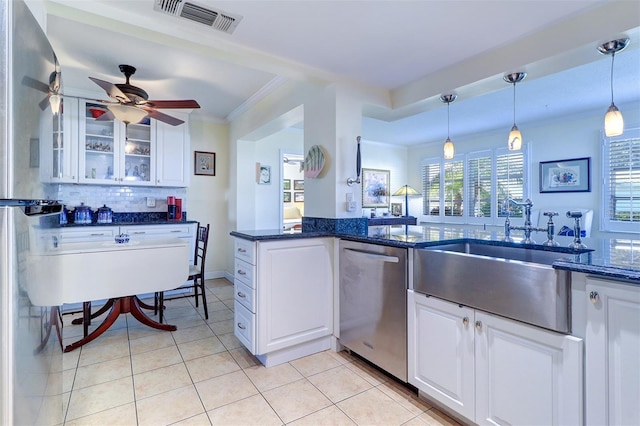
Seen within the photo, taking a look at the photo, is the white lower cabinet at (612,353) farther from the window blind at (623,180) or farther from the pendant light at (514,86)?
the window blind at (623,180)

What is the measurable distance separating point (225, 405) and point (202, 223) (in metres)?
3.23

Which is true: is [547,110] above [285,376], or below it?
above

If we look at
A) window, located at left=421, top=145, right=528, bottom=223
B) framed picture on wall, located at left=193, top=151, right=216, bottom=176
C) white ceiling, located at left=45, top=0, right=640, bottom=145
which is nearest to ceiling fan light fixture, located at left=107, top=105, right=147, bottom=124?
white ceiling, located at left=45, top=0, right=640, bottom=145

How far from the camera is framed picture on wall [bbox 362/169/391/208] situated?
20.1 feet

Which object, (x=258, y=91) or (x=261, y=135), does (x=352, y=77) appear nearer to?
(x=258, y=91)

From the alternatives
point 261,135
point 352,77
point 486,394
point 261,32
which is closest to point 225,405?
point 486,394

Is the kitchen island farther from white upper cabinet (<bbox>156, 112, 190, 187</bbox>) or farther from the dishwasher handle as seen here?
white upper cabinet (<bbox>156, 112, 190, 187</bbox>)

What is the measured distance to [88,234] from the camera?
338cm

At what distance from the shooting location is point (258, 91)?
3.43 metres

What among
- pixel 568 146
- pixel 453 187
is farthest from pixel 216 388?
pixel 453 187

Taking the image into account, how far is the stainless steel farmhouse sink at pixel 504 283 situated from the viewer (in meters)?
1.23

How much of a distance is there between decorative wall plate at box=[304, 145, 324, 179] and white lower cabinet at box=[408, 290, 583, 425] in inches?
53.0

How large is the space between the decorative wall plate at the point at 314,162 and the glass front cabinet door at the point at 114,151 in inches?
93.2

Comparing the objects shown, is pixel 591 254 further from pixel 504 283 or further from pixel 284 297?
pixel 284 297
